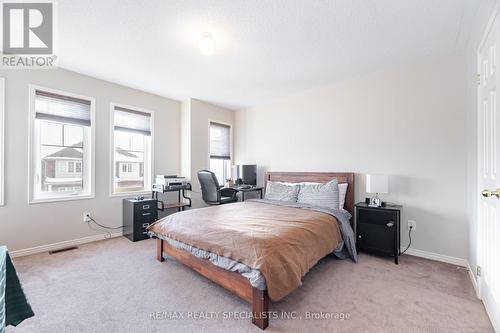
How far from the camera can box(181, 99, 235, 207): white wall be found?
4426mm

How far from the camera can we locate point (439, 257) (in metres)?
2.75

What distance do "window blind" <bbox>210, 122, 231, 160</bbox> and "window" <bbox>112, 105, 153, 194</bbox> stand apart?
1.25 m

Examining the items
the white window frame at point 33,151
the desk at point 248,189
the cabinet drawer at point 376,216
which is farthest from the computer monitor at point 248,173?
the white window frame at point 33,151

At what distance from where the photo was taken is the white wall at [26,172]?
280 centimetres

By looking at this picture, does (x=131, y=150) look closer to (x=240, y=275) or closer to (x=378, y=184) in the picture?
(x=240, y=275)

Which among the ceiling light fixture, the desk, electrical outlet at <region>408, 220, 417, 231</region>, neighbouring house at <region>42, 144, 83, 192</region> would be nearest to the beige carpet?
electrical outlet at <region>408, 220, 417, 231</region>

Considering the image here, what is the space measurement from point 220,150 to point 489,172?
418 cm

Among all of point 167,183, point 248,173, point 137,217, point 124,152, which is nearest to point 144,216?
point 137,217

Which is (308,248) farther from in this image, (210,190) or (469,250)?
(210,190)

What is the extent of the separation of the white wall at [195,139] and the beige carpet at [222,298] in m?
1.91

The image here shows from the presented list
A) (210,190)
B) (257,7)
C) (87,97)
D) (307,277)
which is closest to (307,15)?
(257,7)

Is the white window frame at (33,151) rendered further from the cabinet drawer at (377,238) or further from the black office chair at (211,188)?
the cabinet drawer at (377,238)

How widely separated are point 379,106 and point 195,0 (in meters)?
2.72

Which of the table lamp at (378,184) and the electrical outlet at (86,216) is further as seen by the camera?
the electrical outlet at (86,216)
